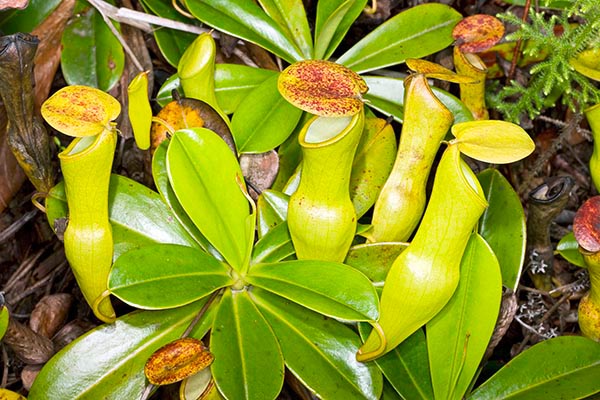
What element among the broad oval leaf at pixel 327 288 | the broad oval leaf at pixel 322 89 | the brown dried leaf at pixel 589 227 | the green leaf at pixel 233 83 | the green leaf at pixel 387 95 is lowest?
the broad oval leaf at pixel 327 288

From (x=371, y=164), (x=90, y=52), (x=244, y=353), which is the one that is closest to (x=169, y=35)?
(x=90, y=52)

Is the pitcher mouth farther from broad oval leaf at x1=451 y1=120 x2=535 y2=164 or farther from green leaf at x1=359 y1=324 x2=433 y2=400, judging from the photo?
green leaf at x1=359 y1=324 x2=433 y2=400

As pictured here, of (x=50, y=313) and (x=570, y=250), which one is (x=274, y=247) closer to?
(x=50, y=313)

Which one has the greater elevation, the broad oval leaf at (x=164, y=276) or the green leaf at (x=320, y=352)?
the broad oval leaf at (x=164, y=276)

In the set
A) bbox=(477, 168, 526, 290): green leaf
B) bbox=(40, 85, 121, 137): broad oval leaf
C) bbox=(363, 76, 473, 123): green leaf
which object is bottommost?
bbox=(477, 168, 526, 290): green leaf

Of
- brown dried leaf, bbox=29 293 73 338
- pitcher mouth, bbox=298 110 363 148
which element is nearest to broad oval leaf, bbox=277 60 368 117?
pitcher mouth, bbox=298 110 363 148

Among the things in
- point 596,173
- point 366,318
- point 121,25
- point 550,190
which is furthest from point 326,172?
point 121,25

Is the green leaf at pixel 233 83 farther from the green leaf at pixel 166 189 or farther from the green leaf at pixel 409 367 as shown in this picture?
the green leaf at pixel 409 367

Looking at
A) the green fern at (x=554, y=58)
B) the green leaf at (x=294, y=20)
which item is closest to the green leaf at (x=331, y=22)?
the green leaf at (x=294, y=20)
